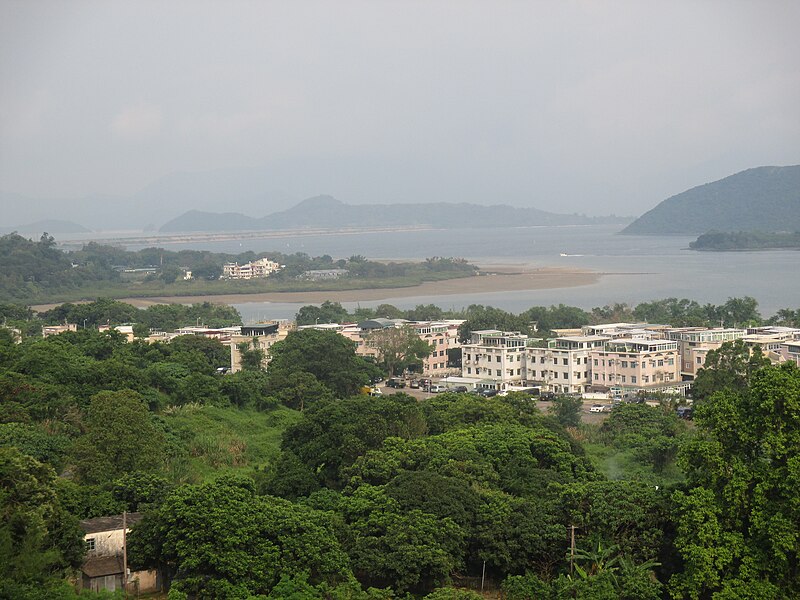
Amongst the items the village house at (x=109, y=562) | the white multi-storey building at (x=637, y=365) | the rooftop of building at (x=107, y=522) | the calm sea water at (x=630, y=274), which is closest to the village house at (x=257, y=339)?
the white multi-storey building at (x=637, y=365)

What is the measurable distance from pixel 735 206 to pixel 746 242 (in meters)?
46.7

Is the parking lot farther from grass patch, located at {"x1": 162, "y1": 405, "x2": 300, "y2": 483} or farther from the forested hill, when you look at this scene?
the forested hill

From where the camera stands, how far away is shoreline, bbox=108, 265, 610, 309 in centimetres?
5884

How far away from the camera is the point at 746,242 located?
96500 mm

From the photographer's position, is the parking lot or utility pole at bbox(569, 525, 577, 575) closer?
utility pole at bbox(569, 525, 577, 575)

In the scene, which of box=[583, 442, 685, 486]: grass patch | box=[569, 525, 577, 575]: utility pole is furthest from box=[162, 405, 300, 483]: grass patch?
box=[569, 525, 577, 575]: utility pole

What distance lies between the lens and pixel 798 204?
440ft

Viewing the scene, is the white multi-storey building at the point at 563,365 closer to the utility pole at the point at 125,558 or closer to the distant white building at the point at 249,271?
the utility pole at the point at 125,558

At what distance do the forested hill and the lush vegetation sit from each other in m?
28.5

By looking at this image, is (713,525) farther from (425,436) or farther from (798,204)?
(798,204)

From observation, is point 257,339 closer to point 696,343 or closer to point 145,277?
point 696,343

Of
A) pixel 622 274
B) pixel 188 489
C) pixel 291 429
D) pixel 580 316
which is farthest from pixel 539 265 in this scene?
pixel 188 489

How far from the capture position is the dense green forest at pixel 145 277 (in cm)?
6220

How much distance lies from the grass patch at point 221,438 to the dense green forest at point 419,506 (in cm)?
21
